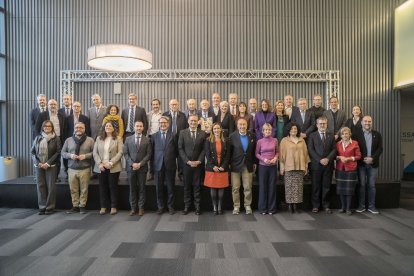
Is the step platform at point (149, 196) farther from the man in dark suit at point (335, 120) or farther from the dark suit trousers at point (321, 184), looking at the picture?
the man in dark suit at point (335, 120)

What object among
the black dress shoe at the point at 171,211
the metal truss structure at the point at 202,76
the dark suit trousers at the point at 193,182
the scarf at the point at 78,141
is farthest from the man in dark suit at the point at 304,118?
the scarf at the point at 78,141

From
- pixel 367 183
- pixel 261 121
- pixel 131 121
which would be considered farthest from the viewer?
pixel 131 121

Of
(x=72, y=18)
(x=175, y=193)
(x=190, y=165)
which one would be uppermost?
(x=72, y=18)

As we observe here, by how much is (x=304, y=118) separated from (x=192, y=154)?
2256 millimetres

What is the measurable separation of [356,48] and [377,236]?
608 centimetres

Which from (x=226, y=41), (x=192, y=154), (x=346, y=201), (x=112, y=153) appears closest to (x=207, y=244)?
(x=192, y=154)

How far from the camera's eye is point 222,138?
4.62 m

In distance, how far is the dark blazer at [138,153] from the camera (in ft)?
15.1

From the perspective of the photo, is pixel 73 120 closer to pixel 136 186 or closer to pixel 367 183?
pixel 136 186

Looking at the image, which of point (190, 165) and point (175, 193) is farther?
point (175, 193)

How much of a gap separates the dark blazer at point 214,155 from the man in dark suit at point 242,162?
0.41ft

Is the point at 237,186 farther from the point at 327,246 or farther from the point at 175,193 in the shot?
the point at 327,246

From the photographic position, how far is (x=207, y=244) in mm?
3428

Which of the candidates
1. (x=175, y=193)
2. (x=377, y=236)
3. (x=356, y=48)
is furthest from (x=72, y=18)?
(x=377, y=236)
